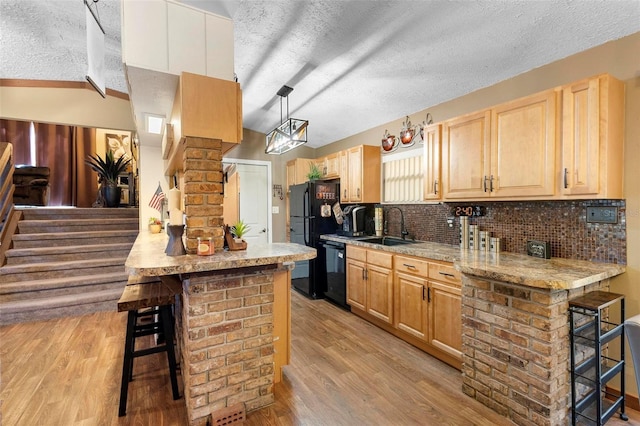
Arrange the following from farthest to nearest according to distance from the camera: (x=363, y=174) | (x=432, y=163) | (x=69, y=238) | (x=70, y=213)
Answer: (x=70, y=213) → (x=69, y=238) → (x=363, y=174) → (x=432, y=163)

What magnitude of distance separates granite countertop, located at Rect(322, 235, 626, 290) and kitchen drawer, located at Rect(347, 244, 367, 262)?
2.96 ft

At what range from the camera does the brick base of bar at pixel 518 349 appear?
1.61 metres

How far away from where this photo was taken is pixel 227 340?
1730 mm

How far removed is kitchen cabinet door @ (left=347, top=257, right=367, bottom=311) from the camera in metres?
3.30

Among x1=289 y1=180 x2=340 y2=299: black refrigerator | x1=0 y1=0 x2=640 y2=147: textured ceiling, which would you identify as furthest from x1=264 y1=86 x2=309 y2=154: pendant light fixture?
x1=289 y1=180 x2=340 y2=299: black refrigerator

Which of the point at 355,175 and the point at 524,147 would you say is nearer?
the point at 524,147

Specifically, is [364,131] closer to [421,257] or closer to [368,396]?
[421,257]

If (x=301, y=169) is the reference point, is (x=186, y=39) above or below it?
above

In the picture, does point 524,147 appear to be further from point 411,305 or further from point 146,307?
point 146,307

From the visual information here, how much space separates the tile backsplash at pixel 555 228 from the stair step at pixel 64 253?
176 inches

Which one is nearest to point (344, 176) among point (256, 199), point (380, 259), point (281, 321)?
point (380, 259)

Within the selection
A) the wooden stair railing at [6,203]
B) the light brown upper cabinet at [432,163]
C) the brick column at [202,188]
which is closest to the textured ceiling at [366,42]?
the light brown upper cabinet at [432,163]

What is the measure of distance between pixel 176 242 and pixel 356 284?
2199 millimetres

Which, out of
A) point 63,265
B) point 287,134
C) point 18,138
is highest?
point 18,138
